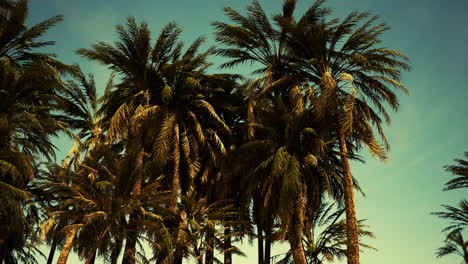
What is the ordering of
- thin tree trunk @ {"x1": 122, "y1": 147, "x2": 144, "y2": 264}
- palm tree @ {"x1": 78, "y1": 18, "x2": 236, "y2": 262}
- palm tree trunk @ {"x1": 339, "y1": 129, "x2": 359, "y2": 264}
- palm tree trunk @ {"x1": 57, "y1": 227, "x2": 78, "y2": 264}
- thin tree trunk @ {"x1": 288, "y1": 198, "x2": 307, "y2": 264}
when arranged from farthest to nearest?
palm tree @ {"x1": 78, "y1": 18, "x2": 236, "y2": 262} < thin tree trunk @ {"x1": 122, "y1": 147, "x2": 144, "y2": 264} < thin tree trunk @ {"x1": 288, "y1": 198, "x2": 307, "y2": 264} < palm tree trunk @ {"x1": 57, "y1": 227, "x2": 78, "y2": 264} < palm tree trunk @ {"x1": 339, "y1": 129, "x2": 359, "y2": 264}

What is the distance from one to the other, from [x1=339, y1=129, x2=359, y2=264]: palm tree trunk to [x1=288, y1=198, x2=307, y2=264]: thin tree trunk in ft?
6.69

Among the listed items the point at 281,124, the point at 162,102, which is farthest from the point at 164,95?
the point at 281,124

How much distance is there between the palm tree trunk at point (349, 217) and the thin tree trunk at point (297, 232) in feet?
6.69

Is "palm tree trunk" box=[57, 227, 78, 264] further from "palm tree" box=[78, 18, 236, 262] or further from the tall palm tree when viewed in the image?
the tall palm tree

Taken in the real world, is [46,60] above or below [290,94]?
above

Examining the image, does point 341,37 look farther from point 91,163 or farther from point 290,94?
point 91,163

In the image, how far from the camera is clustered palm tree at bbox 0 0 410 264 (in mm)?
16062

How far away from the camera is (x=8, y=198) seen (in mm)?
14609

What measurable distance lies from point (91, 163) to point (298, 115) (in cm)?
1146

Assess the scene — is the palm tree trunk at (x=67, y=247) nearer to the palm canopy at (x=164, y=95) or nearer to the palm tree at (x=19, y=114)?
→ the palm tree at (x=19, y=114)

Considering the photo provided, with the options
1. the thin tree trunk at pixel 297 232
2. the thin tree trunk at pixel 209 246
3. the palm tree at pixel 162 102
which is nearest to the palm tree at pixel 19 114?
the palm tree at pixel 162 102

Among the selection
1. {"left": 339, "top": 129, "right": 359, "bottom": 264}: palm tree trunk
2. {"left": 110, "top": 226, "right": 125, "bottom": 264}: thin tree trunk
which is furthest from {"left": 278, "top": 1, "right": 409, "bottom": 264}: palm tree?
{"left": 110, "top": 226, "right": 125, "bottom": 264}: thin tree trunk

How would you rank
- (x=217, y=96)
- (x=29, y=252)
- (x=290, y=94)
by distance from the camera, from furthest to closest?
(x=217, y=96) < (x=29, y=252) < (x=290, y=94)

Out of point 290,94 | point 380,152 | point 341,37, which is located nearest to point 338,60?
point 341,37
